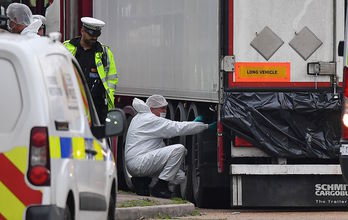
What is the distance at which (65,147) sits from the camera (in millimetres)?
7664

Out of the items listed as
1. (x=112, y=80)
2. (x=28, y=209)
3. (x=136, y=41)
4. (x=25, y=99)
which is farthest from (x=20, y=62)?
(x=136, y=41)

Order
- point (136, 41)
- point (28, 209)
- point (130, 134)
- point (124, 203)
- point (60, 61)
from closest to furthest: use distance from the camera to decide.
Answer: point (28, 209) < point (60, 61) < point (124, 203) < point (130, 134) < point (136, 41)

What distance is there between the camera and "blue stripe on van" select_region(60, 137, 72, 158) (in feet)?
24.9

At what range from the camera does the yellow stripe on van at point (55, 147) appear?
7375mm

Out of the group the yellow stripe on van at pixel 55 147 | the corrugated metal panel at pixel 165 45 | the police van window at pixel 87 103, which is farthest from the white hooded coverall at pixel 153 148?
the yellow stripe on van at pixel 55 147

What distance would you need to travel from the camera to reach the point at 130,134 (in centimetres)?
1611

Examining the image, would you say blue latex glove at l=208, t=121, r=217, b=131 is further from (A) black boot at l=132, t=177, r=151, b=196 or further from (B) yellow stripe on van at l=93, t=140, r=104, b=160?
(B) yellow stripe on van at l=93, t=140, r=104, b=160

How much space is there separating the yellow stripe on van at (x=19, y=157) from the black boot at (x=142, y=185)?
8862 millimetres

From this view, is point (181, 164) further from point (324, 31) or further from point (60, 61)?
point (60, 61)

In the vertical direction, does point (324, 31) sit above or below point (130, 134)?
above

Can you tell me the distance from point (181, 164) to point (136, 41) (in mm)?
2509

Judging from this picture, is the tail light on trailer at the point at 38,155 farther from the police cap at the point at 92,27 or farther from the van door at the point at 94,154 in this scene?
the police cap at the point at 92,27

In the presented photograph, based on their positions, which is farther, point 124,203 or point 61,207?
point 124,203

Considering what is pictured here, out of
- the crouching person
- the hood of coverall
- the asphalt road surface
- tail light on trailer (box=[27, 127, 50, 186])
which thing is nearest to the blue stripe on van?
tail light on trailer (box=[27, 127, 50, 186])
